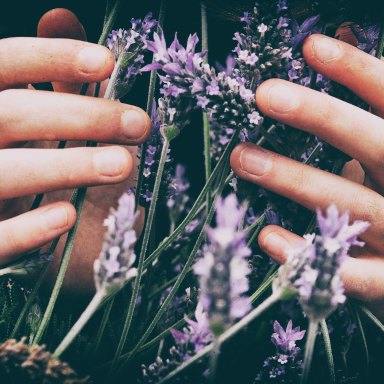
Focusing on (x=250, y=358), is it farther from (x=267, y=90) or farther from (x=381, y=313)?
(x=267, y=90)

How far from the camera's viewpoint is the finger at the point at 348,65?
19.8 inches

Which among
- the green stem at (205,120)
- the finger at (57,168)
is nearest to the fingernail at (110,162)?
the finger at (57,168)

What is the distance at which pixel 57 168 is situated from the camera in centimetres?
56

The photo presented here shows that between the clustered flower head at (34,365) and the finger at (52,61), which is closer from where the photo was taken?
the clustered flower head at (34,365)

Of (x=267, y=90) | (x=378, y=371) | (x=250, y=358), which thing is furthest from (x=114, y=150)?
(x=378, y=371)

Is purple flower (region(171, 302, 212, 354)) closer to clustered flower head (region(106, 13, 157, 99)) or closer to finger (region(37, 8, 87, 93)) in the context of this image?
clustered flower head (region(106, 13, 157, 99))

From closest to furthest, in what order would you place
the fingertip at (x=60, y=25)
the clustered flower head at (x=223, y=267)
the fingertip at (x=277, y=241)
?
1. the clustered flower head at (x=223, y=267)
2. the fingertip at (x=277, y=241)
3. the fingertip at (x=60, y=25)

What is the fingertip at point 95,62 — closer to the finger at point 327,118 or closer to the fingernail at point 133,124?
the fingernail at point 133,124

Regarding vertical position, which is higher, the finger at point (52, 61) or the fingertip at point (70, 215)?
the finger at point (52, 61)

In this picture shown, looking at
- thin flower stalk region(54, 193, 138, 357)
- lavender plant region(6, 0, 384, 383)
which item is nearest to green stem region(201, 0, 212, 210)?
lavender plant region(6, 0, 384, 383)

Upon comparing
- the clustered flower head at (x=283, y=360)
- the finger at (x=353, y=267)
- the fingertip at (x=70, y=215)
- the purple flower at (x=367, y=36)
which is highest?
the purple flower at (x=367, y=36)

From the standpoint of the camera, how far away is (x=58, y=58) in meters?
0.56

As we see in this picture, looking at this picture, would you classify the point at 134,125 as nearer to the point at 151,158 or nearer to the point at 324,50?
the point at 151,158

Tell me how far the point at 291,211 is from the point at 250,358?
202 mm
